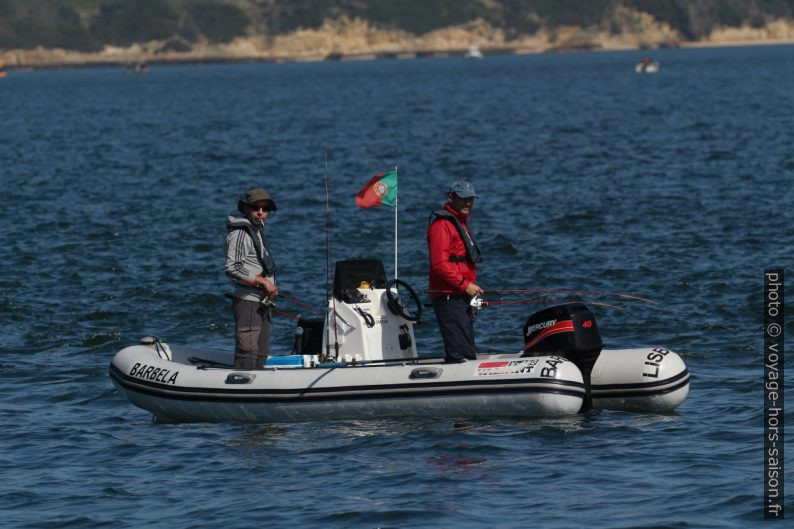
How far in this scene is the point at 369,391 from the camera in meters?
12.5

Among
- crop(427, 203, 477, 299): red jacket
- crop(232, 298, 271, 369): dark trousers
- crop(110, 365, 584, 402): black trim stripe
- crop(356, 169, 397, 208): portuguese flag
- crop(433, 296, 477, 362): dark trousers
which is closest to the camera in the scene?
crop(110, 365, 584, 402): black trim stripe

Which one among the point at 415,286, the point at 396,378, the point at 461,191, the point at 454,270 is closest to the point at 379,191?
the point at 461,191

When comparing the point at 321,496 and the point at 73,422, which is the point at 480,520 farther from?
the point at 73,422

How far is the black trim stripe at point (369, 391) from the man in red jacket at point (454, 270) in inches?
15.9

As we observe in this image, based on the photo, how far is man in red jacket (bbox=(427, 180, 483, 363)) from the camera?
1241 cm

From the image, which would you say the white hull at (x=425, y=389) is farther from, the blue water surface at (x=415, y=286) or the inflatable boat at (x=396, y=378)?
the blue water surface at (x=415, y=286)

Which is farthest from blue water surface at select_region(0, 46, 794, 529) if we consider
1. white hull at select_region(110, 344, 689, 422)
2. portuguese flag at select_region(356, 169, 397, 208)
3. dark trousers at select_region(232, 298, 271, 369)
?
portuguese flag at select_region(356, 169, 397, 208)

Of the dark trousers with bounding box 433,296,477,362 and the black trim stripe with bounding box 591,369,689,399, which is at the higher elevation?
the dark trousers with bounding box 433,296,477,362

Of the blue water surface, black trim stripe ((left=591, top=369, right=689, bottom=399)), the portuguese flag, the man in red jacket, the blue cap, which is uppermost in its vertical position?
the blue cap

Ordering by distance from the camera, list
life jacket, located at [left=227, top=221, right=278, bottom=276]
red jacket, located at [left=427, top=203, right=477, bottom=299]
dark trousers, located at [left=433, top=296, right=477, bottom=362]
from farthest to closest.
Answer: life jacket, located at [left=227, top=221, right=278, bottom=276] < dark trousers, located at [left=433, top=296, right=477, bottom=362] < red jacket, located at [left=427, top=203, right=477, bottom=299]

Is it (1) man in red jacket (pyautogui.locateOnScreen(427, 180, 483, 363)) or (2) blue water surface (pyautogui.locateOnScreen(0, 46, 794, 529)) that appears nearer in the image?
(2) blue water surface (pyautogui.locateOnScreen(0, 46, 794, 529))

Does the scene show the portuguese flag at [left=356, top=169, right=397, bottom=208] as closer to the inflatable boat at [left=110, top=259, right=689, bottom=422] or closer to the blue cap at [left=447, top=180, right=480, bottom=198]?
the inflatable boat at [left=110, top=259, right=689, bottom=422]

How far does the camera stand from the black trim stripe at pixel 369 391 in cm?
1217

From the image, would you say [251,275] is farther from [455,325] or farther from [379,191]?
[455,325]
